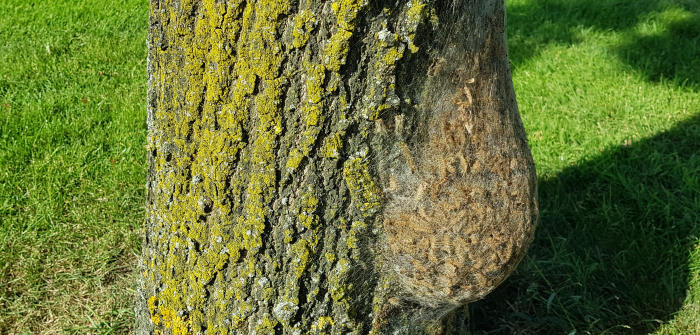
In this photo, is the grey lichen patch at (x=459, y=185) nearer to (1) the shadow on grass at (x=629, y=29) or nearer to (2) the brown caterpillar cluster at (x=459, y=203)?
(2) the brown caterpillar cluster at (x=459, y=203)

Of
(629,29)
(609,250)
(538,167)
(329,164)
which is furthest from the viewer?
(629,29)

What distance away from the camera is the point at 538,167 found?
368 centimetres

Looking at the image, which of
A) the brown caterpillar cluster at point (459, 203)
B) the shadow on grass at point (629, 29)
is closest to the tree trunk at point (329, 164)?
the brown caterpillar cluster at point (459, 203)

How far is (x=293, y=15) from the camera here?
157 cm

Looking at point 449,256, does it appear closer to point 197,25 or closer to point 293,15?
point 293,15

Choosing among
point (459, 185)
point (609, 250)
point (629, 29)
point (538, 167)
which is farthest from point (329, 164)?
point (629, 29)

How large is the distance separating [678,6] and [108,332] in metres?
5.24

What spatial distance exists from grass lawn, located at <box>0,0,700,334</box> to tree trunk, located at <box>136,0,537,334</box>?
3.17ft

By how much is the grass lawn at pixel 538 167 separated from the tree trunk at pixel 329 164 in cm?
97

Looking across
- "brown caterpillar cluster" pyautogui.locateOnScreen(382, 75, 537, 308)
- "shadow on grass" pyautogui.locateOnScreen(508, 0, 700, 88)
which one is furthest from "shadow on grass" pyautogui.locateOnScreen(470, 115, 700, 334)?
"shadow on grass" pyautogui.locateOnScreen(508, 0, 700, 88)

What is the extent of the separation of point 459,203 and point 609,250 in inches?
61.6

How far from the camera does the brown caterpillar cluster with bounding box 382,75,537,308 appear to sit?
176 centimetres

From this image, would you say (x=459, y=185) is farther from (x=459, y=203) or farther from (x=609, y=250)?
(x=609, y=250)

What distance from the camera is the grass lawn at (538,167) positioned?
2.76 m
